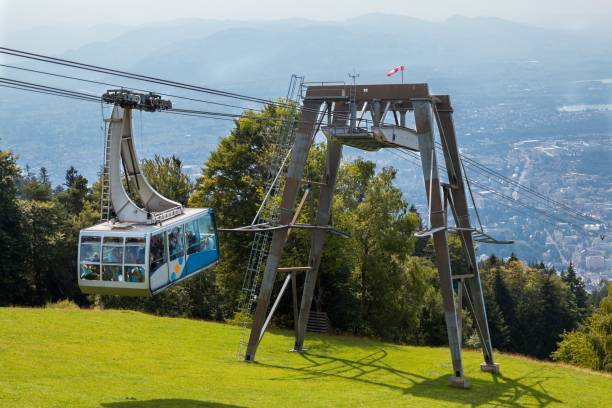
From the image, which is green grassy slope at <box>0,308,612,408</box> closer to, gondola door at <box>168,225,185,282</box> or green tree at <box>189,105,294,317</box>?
gondola door at <box>168,225,185,282</box>

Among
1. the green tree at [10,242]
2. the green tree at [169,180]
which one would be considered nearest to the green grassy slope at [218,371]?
the green tree at [10,242]

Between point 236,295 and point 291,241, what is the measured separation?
667cm

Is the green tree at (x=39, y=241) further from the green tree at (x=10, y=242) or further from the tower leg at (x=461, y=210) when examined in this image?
the tower leg at (x=461, y=210)

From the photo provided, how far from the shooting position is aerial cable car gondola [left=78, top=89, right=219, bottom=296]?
24328 millimetres

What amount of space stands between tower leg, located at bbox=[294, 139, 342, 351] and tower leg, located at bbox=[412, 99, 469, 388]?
4.86 metres

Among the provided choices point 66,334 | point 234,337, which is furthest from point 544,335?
point 66,334

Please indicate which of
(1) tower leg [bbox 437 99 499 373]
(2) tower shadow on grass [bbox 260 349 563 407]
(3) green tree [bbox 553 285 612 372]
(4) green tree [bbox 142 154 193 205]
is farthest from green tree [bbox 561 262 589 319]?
(2) tower shadow on grass [bbox 260 349 563 407]

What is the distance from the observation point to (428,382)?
33031mm

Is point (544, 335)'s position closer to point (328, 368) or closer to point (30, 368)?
point (328, 368)

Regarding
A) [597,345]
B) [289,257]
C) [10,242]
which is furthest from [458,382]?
[10,242]

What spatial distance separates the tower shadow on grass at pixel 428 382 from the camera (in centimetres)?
3019

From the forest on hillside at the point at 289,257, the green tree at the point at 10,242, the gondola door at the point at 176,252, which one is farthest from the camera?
the green tree at the point at 10,242

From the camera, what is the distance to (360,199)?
5575 cm

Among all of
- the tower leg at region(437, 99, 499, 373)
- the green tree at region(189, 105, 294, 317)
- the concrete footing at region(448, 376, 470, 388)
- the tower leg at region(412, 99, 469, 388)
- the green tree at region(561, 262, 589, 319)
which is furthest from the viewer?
the green tree at region(561, 262, 589, 319)
